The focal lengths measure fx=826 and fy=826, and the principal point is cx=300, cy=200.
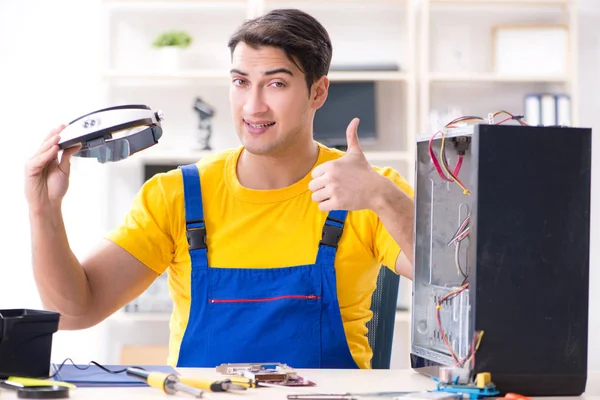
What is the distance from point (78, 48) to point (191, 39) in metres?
0.59

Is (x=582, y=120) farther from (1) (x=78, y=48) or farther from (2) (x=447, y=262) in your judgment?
(2) (x=447, y=262)

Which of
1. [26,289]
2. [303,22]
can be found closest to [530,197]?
[303,22]

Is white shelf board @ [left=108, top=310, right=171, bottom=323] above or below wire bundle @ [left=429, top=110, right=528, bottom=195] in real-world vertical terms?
below

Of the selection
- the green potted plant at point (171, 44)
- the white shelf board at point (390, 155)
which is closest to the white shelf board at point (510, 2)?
the white shelf board at point (390, 155)

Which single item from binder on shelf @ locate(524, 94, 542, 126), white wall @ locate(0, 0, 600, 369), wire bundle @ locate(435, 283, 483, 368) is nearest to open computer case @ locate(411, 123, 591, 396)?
wire bundle @ locate(435, 283, 483, 368)

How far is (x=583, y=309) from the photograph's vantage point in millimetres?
1300

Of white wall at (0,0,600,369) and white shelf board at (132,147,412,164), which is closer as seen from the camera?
white shelf board at (132,147,412,164)

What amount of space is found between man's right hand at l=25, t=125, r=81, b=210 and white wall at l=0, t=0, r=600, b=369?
241cm

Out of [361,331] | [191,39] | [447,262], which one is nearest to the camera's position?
[447,262]

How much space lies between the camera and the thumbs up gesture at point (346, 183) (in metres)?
1.50

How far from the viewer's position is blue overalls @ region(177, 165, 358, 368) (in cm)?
177

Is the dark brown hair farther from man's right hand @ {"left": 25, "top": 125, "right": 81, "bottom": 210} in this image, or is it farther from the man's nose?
man's right hand @ {"left": 25, "top": 125, "right": 81, "bottom": 210}

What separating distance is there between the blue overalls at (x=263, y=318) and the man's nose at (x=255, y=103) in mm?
333

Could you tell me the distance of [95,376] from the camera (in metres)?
1.35
